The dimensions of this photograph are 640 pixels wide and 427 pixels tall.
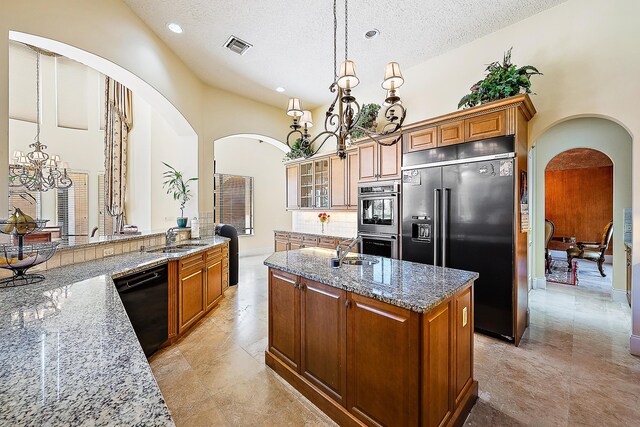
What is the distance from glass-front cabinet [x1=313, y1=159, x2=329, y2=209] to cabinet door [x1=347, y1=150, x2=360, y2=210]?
0.55 metres

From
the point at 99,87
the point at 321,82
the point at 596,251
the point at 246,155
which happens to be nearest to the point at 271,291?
the point at 321,82

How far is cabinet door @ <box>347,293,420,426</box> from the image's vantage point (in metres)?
1.42

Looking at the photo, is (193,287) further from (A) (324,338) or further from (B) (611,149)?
(B) (611,149)

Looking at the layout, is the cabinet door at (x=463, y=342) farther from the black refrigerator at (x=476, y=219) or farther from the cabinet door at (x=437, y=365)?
the black refrigerator at (x=476, y=219)

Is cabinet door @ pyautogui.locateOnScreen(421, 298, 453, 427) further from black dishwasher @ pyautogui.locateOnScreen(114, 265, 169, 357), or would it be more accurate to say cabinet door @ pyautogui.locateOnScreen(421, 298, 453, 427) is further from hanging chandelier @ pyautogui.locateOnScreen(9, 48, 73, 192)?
hanging chandelier @ pyautogui.locateOnScreen(9, 48, 73, 192)

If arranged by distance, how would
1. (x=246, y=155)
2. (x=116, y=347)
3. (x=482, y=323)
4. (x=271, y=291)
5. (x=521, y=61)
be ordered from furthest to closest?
1. (x=246, y=155)
2. (x=521, y=61)
3. (x=482, y=323)
4. (x=271, y=291)
5. (x=116, y=347)

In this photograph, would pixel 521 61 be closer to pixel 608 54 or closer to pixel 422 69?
pixel 608 54

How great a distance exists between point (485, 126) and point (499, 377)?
239cm

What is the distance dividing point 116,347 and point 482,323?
3.29 metres

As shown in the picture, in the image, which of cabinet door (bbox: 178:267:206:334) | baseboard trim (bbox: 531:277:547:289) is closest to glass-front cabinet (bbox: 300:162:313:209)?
cabinet door (bbox: 178:267:206:334)

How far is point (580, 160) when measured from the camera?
6.64 metres

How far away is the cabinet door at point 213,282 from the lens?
11.5 feet

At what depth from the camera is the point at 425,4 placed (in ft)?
9.48

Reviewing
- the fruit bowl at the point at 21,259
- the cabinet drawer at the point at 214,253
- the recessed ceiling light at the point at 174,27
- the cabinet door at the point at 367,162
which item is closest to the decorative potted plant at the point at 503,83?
the cabinet door at the point at 367,162
